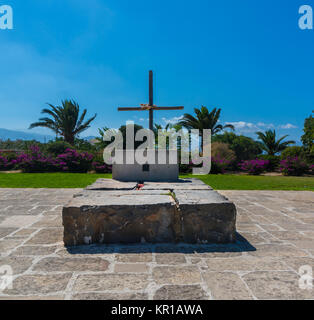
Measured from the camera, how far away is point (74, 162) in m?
14.7

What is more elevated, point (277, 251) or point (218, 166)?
point (218, 166)

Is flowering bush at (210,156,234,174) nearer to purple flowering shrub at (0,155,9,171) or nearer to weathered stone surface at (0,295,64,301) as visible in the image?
purple flowering shrub at (0,155,9,171)

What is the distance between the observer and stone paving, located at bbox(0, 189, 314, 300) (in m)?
1.87

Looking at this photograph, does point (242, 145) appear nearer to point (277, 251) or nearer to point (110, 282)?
point (277, 251)

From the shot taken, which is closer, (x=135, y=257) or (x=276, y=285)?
(x=276, y=285)

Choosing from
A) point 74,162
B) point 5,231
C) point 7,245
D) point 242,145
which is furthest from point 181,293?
point 242,145

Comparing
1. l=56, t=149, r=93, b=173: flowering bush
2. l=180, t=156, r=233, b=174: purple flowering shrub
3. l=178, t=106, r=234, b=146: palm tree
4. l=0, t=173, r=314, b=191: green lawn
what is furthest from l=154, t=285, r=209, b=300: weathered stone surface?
l=178, t=106, r=234, b=146: palm tree

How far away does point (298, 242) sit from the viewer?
3016mm

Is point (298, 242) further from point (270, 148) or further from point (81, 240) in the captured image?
point (270, 148)

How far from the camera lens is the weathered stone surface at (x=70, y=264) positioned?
2240 millimetres

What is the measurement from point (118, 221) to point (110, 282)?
2.93 feet

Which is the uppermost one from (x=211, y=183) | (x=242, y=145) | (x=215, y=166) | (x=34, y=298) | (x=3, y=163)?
(x=242, y=145)

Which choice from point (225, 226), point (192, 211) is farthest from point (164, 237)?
point (225, 226)

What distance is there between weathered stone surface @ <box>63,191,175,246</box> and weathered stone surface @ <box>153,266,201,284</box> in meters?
0.68
